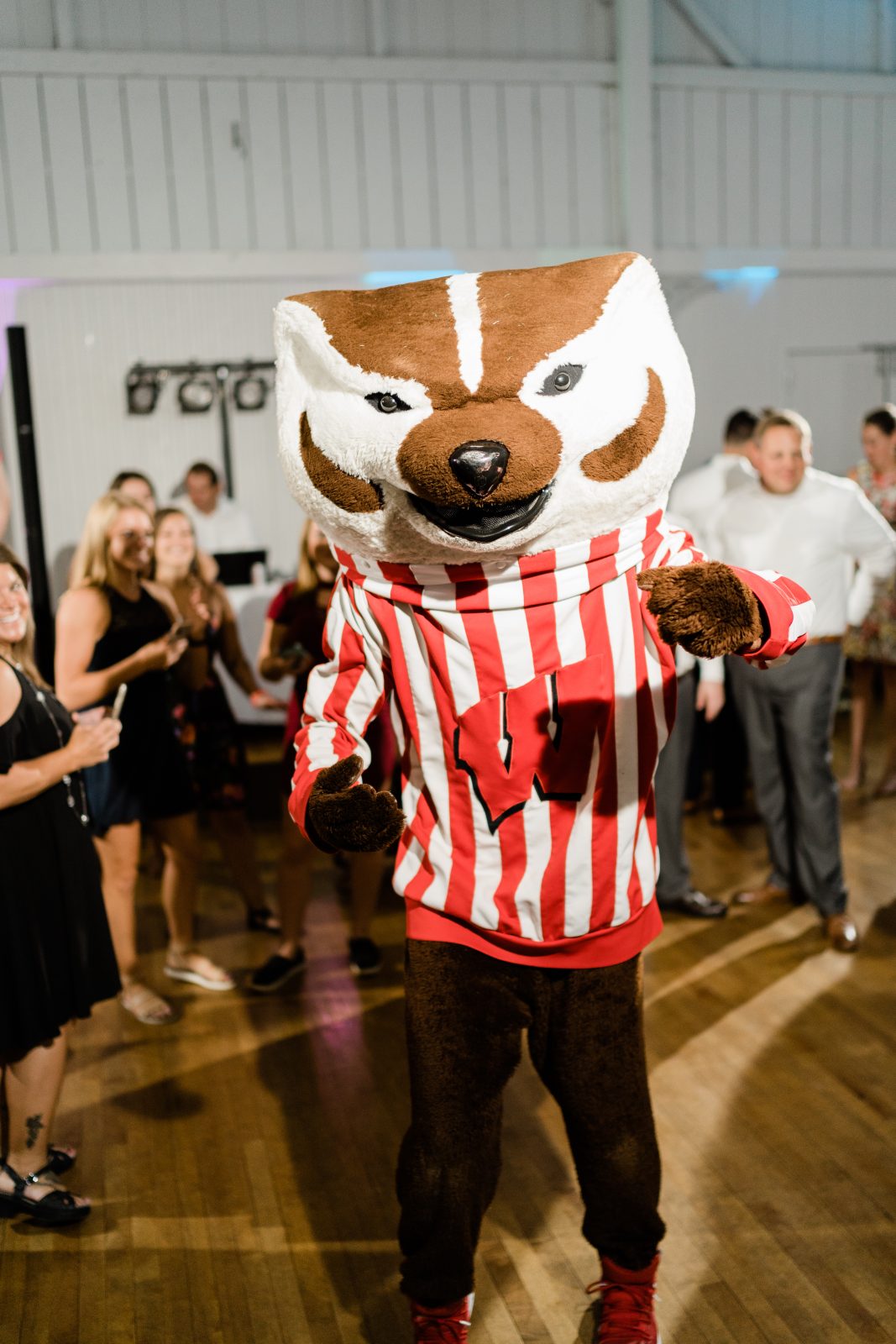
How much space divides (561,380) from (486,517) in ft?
0.62

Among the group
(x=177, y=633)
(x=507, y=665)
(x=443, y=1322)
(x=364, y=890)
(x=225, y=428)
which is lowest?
(x=443, y=1322)

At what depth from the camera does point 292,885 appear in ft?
10.5

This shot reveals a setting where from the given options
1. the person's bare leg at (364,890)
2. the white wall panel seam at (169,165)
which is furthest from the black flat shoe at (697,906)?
the white wall panel seam at (169,165)

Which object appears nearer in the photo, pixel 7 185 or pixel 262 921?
pixel 262 921

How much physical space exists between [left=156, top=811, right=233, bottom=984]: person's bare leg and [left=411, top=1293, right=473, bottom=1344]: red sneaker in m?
1.54

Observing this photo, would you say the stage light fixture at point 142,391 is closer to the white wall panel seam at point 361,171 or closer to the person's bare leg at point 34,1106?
the white wall panel seam at point 361,171

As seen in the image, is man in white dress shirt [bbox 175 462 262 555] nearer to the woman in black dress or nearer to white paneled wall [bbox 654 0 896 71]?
white paneled wall [bbox 654 0 896 71]

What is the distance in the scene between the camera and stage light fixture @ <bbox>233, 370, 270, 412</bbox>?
261 inches

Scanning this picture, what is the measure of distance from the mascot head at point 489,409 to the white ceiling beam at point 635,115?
17.0ft

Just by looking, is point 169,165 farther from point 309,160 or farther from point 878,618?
point 878,618

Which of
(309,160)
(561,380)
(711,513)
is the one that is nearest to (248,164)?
(309,160)

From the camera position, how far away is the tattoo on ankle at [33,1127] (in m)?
2.18

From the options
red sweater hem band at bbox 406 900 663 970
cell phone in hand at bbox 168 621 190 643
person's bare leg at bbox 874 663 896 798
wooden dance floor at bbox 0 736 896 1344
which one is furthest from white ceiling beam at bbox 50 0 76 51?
red sweater hem band at bbox 406 900 663 970

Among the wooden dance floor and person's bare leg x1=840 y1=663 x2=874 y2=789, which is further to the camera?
person's bare leg x1=840 y1=663 x2=874 y2=789
